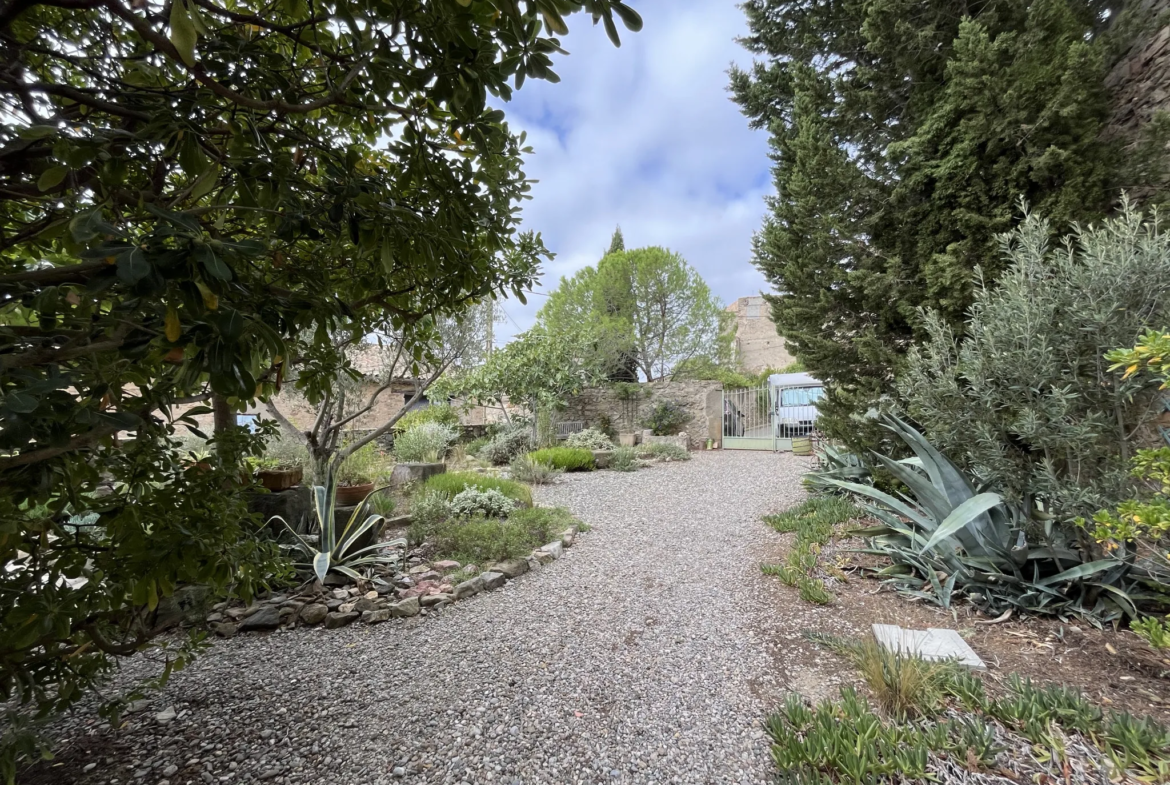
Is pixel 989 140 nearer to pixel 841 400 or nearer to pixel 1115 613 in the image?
pixel 841 400

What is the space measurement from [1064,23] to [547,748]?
222 inches

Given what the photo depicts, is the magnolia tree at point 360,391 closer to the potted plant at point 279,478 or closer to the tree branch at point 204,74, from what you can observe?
the potted plant at point 279,478

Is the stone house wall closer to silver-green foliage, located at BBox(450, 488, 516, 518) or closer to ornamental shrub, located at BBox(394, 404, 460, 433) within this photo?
ornamental shrub, located at BBox(394, 404, 460, 433)

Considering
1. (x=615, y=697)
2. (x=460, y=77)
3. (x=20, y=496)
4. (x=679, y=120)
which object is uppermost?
(x=679, y=120)

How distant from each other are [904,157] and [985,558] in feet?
11.2

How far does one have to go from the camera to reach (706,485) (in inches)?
273

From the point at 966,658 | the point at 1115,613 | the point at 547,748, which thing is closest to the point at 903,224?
the point at 1115,613

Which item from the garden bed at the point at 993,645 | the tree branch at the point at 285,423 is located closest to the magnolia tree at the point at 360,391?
the tree branch at the point at 285,423

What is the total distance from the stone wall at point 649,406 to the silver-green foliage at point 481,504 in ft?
24.9

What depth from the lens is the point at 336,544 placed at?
3.30 m

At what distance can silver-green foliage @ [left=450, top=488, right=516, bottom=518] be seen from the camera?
476 centimetres

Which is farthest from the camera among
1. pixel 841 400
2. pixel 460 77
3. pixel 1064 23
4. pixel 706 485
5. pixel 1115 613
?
pixel 706 485

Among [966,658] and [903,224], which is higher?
[903,224]

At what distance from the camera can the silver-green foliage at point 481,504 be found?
476 cm
